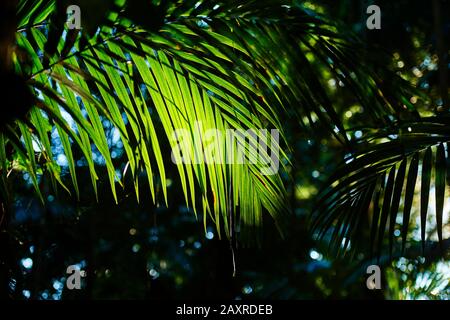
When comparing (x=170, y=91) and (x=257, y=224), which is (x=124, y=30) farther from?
(x=257, y=224)

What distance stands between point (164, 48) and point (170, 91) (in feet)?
0.27

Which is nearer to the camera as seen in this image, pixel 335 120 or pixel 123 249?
pixel 335 120

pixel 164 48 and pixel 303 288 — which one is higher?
pixel 164 48

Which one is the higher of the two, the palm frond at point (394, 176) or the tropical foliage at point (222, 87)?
the tropical foliage at point (222, 87)

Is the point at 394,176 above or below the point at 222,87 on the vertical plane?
below

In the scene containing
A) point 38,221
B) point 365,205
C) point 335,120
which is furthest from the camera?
point 38,221

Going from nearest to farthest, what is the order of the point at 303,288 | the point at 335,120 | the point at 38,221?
1. the point at 335,120
2. the point at 38,221
3. the point at 303,288

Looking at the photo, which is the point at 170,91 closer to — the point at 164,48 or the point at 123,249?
the point at 164,48

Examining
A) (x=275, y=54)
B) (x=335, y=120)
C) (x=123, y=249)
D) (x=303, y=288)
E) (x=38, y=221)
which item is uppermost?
(x=275, y=54)

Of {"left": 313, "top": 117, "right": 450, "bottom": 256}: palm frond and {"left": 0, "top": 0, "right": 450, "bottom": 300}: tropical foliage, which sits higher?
{"left": 0, "top": 0, "right": 450, "bottom": 300}: tropical foliage

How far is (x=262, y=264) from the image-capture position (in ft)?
12.7

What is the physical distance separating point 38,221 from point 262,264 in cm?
229

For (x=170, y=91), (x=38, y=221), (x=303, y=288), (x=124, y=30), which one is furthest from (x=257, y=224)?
(x=303, y=288)

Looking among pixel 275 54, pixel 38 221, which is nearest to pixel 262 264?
pixel 38 221
